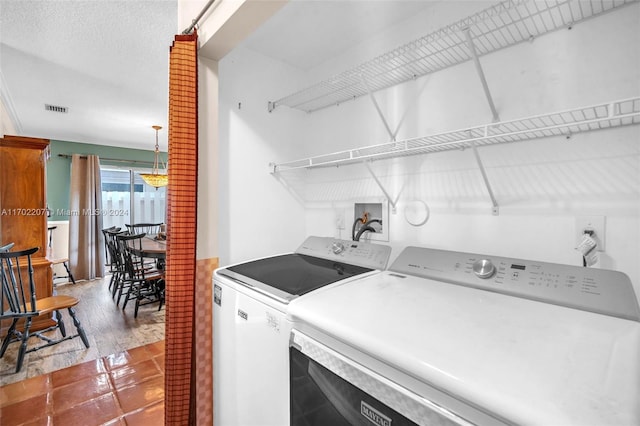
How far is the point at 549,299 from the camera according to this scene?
88 centimetres

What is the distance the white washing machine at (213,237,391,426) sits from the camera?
1.04m

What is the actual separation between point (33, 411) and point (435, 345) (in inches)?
99.0

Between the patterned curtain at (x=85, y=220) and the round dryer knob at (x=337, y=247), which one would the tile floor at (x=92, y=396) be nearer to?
the round dryer knob at (x=337, y=247)

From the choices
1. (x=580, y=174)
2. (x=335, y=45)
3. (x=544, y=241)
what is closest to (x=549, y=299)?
(x=544, y=241)

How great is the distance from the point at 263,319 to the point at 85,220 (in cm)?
594

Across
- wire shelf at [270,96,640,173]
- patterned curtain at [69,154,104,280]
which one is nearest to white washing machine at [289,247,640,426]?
wire shelf at [270,96,640,173]

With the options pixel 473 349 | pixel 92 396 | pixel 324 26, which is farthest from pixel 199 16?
pixel 92 396

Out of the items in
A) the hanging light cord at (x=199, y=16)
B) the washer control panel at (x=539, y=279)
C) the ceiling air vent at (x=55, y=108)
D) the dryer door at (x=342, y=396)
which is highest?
the ceiling air vent at (x=55, y=108)

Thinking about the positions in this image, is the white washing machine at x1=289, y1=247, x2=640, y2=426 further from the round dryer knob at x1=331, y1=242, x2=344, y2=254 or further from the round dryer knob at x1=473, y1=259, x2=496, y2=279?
the round dryer knob at x1=331, y1=242, x2=344, y2=254

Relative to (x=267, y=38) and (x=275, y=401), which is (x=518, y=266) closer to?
(x=275, y=401)

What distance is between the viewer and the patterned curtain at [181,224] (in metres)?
1.39

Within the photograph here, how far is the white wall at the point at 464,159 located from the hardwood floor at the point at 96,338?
75.5 inches

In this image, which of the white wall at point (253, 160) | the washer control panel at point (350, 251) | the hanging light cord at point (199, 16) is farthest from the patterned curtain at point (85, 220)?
the washer control panel at point (350, 251)

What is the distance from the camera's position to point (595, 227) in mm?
999
